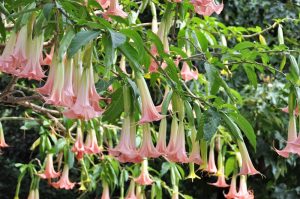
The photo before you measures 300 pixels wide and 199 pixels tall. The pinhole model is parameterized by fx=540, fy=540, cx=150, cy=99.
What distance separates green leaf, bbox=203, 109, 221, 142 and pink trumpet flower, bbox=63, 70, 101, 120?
1.06 feet

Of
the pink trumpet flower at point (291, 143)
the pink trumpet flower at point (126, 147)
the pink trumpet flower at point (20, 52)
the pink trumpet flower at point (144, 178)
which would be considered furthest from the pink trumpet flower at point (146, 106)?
the pink trumpet flower at point (144, 178)

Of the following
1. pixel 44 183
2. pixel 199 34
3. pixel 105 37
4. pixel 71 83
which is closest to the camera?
pixel 105 37

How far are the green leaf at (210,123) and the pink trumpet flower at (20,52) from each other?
498 millimetres

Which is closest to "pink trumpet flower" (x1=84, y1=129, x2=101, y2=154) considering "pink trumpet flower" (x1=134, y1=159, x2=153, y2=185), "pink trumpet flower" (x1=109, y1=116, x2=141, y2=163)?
"pink trumpet flower" (x1=134, y1=159, x2=153, y2=185)

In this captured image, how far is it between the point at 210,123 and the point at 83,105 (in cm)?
37

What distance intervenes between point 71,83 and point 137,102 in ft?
0.77

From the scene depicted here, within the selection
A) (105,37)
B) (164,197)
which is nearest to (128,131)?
(105,37)

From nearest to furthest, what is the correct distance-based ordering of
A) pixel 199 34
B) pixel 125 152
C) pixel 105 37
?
pixel 105 37
pixel 125 152
pixel 199 34

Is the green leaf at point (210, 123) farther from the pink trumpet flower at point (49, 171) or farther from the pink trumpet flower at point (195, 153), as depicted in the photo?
the pink trumpet flower at point (49, 171)

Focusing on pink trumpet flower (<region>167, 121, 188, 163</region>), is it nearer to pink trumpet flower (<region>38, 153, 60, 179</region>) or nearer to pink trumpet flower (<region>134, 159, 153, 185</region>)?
pink trumpet flower (<region>134, 159, 153, 185</region>)

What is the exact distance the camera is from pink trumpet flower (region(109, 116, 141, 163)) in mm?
1411

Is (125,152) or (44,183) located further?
(44,183)

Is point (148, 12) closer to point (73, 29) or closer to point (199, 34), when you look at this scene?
point (199, 34)

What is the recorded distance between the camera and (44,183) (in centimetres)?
582
